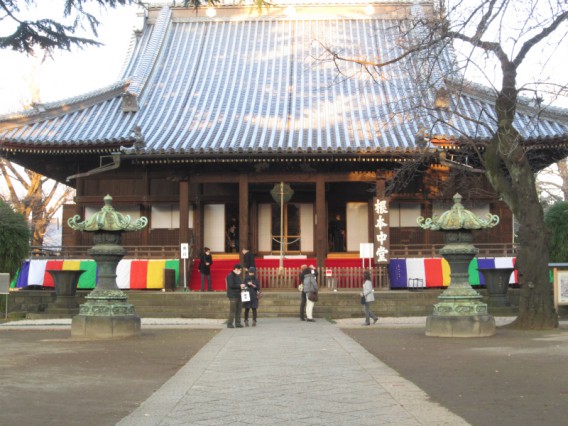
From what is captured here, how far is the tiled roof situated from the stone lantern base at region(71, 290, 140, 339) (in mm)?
8459

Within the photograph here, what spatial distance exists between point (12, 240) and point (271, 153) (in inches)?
343

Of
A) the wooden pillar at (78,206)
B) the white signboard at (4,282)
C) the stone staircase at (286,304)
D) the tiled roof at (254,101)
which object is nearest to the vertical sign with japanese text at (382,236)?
the stone staircase at (286,304)

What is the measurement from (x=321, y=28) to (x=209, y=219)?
11.6 m

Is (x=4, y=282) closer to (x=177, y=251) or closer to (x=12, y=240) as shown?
(x=12, y=240)

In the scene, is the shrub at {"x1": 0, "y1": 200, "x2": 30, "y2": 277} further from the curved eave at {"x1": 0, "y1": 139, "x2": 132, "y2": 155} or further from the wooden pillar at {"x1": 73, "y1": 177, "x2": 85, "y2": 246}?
the wooden pillar at {"x1": 73, "y1": 177, "x2": 85, "y2": 246}

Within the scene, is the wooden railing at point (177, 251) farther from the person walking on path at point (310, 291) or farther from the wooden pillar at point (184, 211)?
the person walking on path at point (310, 291)

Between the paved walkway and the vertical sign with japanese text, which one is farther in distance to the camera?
the vertical sign with japanese text

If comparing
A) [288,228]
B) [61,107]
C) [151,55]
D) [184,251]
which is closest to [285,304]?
[184,251]

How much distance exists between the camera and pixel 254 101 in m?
26.9

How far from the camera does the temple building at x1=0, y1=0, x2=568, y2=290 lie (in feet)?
73.9

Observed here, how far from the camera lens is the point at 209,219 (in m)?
25.9

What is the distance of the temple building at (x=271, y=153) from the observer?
73.9 feet

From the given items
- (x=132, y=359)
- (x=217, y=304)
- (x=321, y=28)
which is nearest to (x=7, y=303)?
(x=217, y=304)

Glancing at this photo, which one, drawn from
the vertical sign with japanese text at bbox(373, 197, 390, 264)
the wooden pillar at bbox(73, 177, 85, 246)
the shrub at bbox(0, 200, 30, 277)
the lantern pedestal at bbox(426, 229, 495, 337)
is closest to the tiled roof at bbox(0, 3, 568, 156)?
the wooden pillar at bbox(73, 177, 85, 246)
